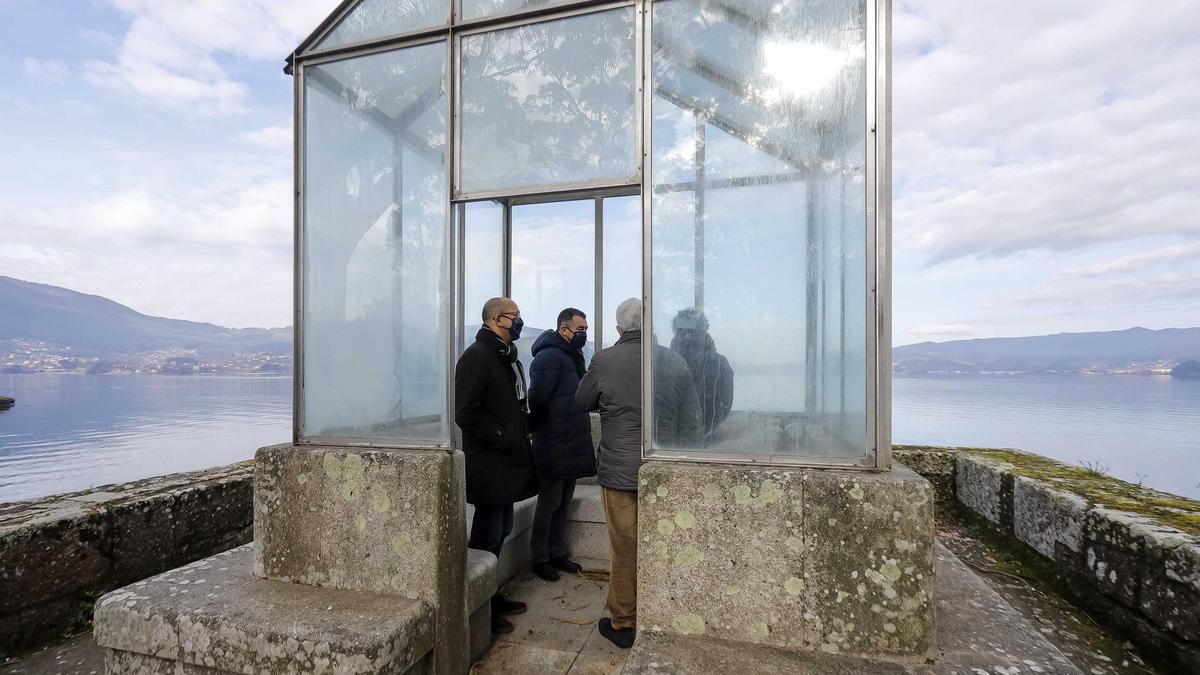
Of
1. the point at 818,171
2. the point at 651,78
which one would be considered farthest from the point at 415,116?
the point at 818,171

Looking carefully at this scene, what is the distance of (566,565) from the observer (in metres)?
3.84

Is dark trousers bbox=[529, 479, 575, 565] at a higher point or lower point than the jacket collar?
lower

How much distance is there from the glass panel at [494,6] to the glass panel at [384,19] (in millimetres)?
106

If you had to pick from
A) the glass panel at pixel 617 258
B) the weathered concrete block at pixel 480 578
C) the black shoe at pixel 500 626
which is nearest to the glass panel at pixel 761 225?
the weathered concrete block at pixel 480 578

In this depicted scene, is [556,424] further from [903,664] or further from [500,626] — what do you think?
[903,664]

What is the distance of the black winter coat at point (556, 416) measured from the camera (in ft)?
11.9

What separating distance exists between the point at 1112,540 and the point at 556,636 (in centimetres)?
269

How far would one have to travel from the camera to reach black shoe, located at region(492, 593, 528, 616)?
315 cm

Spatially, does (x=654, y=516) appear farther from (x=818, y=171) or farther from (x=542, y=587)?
(x=542, y=587)

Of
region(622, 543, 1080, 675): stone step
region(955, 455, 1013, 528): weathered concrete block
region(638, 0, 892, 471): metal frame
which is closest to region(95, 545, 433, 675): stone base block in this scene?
region(622, 543, 1080, 675): stone step

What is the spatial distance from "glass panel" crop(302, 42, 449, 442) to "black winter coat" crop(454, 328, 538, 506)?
6.5 inches

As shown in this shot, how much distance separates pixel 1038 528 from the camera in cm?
310

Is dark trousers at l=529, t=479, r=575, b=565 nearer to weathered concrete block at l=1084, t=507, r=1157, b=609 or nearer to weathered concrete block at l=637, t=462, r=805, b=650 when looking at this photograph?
weathered concrete block at l=637, t=462, r=805, b=650

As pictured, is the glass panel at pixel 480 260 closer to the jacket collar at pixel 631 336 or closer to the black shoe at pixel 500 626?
the jacket collar at pixel 631 336
